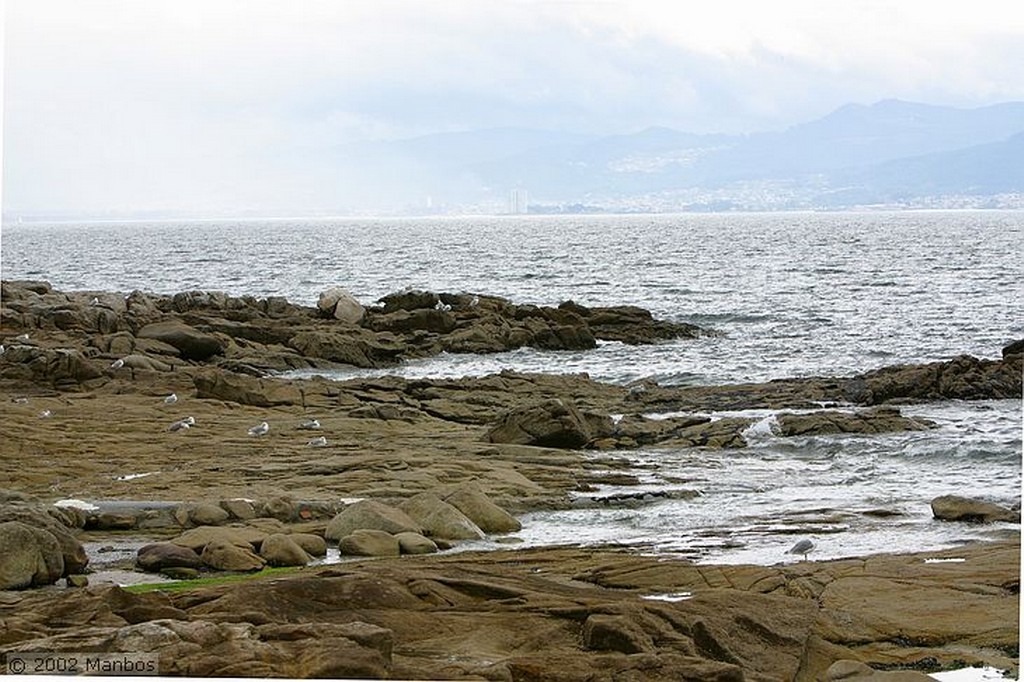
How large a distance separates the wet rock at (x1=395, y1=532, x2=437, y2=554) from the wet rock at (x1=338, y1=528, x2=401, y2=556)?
0.9 inches

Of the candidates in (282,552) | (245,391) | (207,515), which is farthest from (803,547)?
(245,391)

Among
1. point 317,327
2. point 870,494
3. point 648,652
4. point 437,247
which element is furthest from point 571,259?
point 648,652

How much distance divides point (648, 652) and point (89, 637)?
6.72 feet

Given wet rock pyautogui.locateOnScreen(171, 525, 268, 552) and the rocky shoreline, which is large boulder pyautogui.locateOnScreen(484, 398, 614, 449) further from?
wet rock pyautogui.locateOnScreen(171, 525, 268, 552)

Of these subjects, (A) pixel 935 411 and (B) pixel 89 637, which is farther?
(A) pixel 935 411

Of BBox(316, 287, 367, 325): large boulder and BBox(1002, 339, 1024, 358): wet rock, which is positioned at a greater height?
BBox(316, 287, 367, 325): large boulder

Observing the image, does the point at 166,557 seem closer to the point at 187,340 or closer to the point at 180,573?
the point at 180,573

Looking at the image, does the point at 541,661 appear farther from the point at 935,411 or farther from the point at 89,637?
the point at 935,411

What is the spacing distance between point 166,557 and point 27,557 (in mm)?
731

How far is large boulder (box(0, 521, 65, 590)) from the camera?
5871 mm

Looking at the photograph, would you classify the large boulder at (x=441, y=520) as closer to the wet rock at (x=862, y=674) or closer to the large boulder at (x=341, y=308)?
the wet rock at (x=862, y=674)

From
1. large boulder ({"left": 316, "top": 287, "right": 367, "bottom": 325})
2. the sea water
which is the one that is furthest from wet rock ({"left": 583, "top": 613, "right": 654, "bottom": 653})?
large boulder ({"left": 316, "top": 287, "right": 367, "bottom": 325})

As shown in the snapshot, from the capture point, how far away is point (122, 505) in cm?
771

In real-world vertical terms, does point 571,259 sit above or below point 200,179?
below
